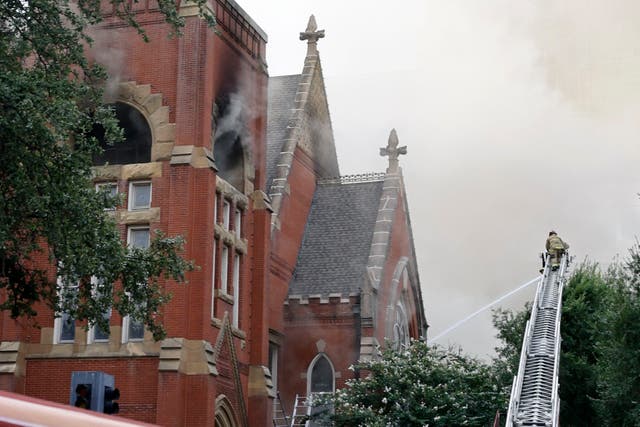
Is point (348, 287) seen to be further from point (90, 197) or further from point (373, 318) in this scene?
point (90, 197)

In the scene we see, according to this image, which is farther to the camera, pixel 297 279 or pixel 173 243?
pixel 297 279

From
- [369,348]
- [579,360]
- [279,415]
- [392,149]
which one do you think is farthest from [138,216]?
[579,360]

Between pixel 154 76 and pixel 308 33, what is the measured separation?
1786 cm

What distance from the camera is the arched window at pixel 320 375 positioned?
40.5m

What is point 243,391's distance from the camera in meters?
33.3

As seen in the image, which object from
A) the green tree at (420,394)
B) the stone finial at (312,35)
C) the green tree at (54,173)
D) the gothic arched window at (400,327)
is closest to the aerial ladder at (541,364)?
the green tree at (420,394)

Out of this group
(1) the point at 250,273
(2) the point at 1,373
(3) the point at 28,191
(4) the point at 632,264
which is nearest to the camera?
(3) the point at 28,191

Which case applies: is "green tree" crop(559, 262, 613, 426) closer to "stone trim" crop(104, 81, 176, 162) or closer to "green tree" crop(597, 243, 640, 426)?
"green tree" crop(597, 243, 640, 426)

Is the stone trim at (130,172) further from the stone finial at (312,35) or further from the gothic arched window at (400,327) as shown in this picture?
the stone finial at (312,35)

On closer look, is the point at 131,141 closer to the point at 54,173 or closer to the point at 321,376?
the point at 54,173

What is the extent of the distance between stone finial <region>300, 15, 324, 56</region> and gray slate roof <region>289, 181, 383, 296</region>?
6.18 m

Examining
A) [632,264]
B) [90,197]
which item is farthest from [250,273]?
[90,197]

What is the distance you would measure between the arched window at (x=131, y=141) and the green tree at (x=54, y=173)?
30.4ft

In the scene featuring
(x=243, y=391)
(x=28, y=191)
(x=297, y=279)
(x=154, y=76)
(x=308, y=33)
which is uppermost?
(x=308, y=33)
